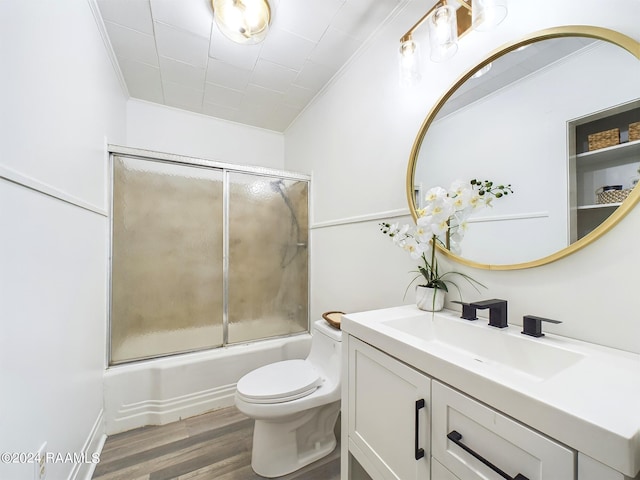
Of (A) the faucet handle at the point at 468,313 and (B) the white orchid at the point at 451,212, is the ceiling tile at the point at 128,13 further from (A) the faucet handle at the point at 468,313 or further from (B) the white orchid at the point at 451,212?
(A) the faucet handle at the point at 468,313

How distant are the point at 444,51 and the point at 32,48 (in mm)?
1495

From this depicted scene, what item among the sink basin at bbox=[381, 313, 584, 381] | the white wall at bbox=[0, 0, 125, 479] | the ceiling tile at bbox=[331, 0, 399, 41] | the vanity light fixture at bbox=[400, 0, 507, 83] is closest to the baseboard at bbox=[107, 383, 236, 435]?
the white wall at bbox=[0, 0, 125, 479]

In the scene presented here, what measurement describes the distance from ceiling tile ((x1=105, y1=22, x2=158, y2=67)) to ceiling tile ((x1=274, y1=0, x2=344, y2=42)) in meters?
0.86

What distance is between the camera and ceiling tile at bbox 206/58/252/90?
1833 millimetres

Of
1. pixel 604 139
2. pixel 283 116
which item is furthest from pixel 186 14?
pixel 604 139

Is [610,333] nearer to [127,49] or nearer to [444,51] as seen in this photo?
[444,51]

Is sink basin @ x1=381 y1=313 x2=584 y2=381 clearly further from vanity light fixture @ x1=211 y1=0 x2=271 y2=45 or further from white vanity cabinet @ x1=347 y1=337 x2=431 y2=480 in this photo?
vanity light fixture @ x1=211 y1=0 x2=271 y2=45

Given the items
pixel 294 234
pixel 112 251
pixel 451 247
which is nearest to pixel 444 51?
pixel 451 247

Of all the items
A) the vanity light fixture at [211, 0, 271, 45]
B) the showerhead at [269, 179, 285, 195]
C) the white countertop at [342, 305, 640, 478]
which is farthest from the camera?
the showerhead at [269, 179, 285, 195]

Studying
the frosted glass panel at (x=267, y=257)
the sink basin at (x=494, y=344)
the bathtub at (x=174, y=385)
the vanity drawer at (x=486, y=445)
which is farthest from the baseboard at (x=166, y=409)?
the vanity drawer at (x=486, y=445)

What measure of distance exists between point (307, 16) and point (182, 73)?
1.09 meters

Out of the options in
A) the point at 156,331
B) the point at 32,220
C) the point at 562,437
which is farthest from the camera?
the point at 156,331

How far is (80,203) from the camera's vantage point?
120cm

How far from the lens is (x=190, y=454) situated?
Answer: 1397 mm
